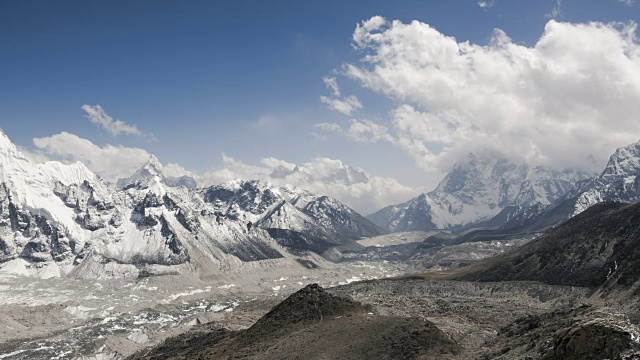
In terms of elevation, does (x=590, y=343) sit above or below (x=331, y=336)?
above

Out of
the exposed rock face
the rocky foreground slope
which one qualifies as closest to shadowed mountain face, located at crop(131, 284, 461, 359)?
the rocky foreground slope

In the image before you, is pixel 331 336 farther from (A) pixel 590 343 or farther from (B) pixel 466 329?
(A) pixel 590 343

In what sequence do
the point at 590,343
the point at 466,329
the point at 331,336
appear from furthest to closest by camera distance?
the point at 466,329 < the point at 331,336 < the point at 590,343

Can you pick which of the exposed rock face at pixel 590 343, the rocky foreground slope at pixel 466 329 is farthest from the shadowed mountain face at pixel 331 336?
the exposed rock face at pixel 590 343

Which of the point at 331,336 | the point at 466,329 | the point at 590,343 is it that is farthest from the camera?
the point at 466,329

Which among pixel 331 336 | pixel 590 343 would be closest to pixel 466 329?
pixel 331 336

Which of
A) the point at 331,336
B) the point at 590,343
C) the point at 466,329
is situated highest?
the point at 590,343

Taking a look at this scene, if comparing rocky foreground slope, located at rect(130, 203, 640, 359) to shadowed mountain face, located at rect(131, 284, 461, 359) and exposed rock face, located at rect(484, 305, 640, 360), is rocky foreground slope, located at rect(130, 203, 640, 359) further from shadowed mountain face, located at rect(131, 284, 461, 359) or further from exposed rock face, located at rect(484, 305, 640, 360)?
shadowed mountain face, located at rect(131, 284, 461, 359)

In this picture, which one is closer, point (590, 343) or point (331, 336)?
point (590, 343)

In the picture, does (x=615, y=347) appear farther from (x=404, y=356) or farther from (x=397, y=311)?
(x=397, y=311)
